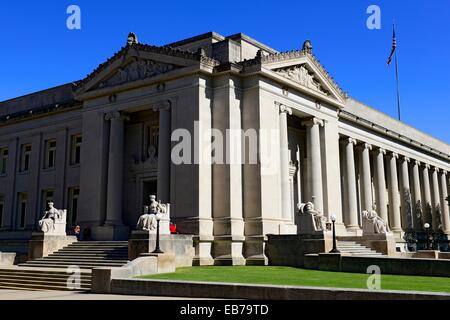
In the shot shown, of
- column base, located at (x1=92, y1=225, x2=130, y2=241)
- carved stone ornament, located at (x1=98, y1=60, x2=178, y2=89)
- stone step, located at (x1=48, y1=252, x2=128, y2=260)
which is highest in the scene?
carved stone ornament, located at (x1=98, y1=60, x2=178, y2=89)

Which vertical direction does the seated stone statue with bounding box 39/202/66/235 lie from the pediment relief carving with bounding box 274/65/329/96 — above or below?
below

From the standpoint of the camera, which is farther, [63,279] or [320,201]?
[320,201]

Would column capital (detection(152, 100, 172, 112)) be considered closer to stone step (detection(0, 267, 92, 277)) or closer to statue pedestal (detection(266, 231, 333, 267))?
statue pedestal (detection(266, 231, 333, 267))

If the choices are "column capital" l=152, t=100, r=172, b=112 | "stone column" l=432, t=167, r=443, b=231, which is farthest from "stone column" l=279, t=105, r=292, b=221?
"stone column" l=432, t=167, r=443, b=231

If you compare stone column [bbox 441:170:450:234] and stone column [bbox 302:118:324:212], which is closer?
stone column [bbox 302:118:324:212]

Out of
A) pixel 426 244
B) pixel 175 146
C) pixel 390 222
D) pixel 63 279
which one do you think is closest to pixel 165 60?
pixel 175 146

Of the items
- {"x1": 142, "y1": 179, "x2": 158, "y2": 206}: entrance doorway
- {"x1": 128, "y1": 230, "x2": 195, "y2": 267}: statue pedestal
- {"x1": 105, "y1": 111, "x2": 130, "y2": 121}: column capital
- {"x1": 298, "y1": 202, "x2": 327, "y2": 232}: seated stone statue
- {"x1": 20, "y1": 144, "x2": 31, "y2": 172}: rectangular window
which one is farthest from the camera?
{"x1": 20, "y1": 144, "x2": 31, "y2": 172}: rectangular window

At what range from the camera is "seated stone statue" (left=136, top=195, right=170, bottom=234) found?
25.8 metres

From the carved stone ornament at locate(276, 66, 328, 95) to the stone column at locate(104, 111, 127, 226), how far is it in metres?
11.3

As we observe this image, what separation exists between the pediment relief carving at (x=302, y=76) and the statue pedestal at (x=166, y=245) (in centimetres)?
1273

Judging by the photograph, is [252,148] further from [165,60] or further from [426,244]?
[426,244]

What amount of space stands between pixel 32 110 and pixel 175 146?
60.7ft

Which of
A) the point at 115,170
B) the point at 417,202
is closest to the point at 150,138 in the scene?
the point at 115,170

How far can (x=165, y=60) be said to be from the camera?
32.7 m
